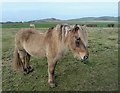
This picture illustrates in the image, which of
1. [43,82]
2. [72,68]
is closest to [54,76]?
[43,82]

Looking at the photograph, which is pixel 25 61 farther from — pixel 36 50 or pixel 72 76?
pixel 72 76

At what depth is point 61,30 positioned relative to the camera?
603 centimetres

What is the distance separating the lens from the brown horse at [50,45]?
5.59m

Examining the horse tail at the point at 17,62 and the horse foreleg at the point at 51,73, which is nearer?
the horse foreleg at the point at 51,73

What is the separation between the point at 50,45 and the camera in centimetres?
646

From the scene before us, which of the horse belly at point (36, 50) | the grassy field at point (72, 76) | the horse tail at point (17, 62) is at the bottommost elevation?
the grassy field at point (72, 76)

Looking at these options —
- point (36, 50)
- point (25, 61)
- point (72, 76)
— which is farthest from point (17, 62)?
point (72, 76)

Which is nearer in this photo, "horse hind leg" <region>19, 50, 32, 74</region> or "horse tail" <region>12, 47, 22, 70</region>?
"horse hind leg" <region>19, 50, 32, 74</region>

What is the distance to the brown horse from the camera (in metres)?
5.59

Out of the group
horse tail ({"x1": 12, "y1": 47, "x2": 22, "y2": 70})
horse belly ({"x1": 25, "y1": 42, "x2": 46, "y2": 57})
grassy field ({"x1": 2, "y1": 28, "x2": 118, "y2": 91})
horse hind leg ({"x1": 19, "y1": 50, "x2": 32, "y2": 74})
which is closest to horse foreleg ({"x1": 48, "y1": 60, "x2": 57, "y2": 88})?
grassy field ({"x1": 2, "y1": 28, "x2": 118, "y2": 91})

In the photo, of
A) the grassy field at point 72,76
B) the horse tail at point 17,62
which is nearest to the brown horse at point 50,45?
the horse tail at point 17,62

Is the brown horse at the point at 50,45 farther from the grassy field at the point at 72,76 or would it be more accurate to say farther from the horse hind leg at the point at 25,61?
the grassy field at the point at 72,76

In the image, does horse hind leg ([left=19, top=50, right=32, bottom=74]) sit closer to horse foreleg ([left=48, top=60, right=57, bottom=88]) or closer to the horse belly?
the horse belly

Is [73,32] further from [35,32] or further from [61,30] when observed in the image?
[35,32]
